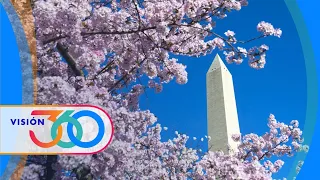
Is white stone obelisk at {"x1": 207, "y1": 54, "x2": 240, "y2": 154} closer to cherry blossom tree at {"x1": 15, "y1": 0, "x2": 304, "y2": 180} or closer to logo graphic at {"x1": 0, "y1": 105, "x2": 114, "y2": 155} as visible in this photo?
cherry blossom tree at {"x1": 15, "y1": 0, "x2": 304, "y2": 180}

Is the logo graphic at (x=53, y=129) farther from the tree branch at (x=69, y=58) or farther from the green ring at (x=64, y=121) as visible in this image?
the tree branch at (x=69, y=58)

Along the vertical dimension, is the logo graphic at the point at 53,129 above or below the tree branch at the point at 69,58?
below

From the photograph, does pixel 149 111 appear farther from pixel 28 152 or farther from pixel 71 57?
pixel 28 152

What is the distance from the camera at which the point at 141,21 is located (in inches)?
177

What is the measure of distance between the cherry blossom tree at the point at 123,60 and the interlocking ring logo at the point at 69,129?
4.7 inches

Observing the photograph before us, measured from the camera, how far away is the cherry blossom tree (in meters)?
4.22

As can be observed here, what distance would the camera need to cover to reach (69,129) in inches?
175

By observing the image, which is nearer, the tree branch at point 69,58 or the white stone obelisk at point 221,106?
the tree branch at point 69,58

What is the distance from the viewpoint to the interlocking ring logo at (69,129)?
14.0 ft

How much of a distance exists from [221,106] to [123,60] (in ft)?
12.8

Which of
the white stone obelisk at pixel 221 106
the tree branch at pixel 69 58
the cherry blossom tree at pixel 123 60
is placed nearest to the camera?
the cherry blossom tree at pixel 123 60

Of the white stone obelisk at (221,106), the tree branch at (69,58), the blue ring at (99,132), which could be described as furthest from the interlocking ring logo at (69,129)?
the white stone obelisk at (221,106)

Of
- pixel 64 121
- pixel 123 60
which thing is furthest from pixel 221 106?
pixel 64 121

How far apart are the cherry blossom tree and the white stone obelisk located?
2396 millimetres
